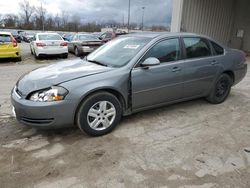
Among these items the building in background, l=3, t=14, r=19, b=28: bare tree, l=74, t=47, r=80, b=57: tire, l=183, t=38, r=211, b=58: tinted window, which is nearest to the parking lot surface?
l=183, t=38, r=211, b=58: tinted window

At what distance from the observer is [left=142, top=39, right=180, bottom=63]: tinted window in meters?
3.97

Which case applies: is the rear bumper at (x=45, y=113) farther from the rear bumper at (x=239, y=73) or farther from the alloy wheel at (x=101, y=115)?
the rear bumper at (x=239, y=73)

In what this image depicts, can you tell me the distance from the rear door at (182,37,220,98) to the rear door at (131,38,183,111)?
18 cm

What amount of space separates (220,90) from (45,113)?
364 centimetres

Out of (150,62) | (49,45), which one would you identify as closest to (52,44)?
(49,45)

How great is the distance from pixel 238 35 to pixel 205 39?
12.1 metres

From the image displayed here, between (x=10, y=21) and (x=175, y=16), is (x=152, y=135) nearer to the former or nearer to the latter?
(x=175, y=16)

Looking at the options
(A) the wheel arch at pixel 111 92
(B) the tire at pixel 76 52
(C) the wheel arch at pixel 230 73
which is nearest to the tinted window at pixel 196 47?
(C) the wheel arch at pixel 230 73

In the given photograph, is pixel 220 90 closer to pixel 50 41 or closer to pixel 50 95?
pixel 50 95

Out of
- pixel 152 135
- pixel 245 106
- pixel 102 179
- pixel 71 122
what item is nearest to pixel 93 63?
pixel 71 122

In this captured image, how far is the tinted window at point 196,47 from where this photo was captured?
4382 mm

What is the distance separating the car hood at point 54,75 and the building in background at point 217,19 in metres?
8.37

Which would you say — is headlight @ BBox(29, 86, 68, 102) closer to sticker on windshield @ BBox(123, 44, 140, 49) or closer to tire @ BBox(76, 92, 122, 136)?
tire @ BBox(76, 92, 122, 136)

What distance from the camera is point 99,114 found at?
3500mm
